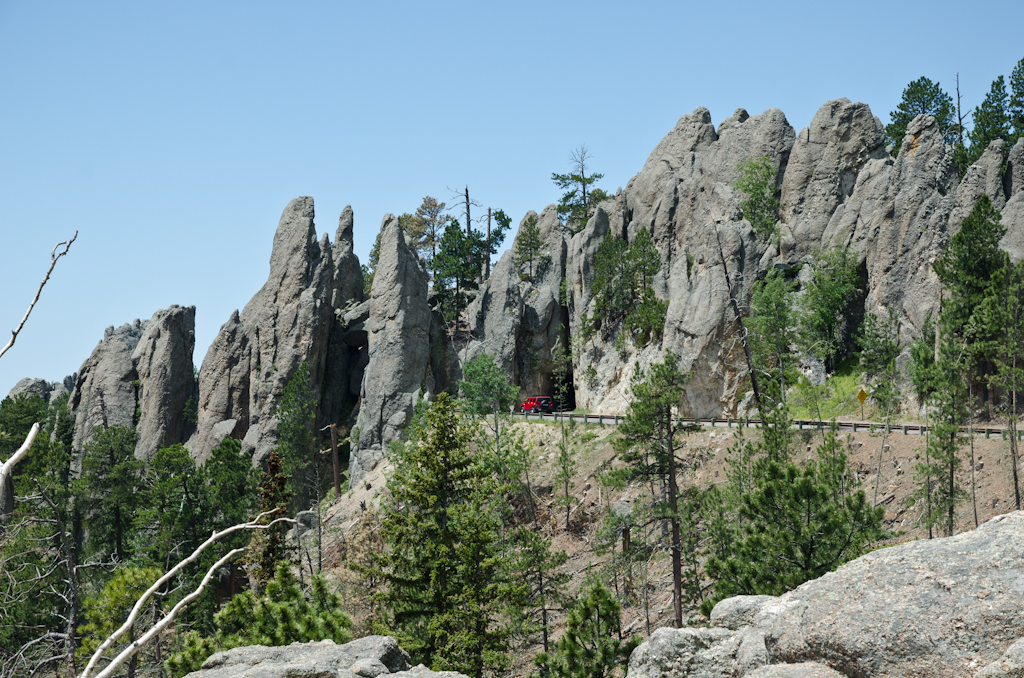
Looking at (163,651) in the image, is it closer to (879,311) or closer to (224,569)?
(224,569)

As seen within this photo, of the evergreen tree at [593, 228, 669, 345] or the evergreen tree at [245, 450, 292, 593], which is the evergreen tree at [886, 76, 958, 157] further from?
the evergreen tree at [245, 450, 292, 593]

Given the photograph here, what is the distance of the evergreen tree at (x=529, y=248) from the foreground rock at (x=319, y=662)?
57805mm

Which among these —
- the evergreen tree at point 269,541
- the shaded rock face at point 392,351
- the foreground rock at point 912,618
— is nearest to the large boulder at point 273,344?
the shaded rock face at point 392,351

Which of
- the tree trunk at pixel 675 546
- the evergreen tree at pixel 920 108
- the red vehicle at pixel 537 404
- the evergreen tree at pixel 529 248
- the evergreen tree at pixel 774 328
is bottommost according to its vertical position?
the tree trunk at pixel 675 546

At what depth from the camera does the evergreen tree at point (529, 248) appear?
6988cm

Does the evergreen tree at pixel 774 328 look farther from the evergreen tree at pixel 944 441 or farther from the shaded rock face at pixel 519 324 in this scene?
the shaded rock face at pixel 519 324

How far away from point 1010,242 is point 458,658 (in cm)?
3477

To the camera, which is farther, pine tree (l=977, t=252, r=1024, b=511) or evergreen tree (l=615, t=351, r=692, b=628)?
pine tree (l=977, t=252, r=1024, b=511)

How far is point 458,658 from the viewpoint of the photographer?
79.0 feet

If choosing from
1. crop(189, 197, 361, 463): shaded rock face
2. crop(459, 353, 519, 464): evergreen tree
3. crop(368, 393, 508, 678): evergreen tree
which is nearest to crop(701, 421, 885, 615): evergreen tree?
crop(368, 393, 508, 678): evergreen tree

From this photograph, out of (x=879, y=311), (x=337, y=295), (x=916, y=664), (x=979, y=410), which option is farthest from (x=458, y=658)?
(x=337, y=295)

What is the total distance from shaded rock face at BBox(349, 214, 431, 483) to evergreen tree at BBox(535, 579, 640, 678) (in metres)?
36.8

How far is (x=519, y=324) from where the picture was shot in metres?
63.6

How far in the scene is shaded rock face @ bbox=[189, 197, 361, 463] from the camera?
59281 millimetres
